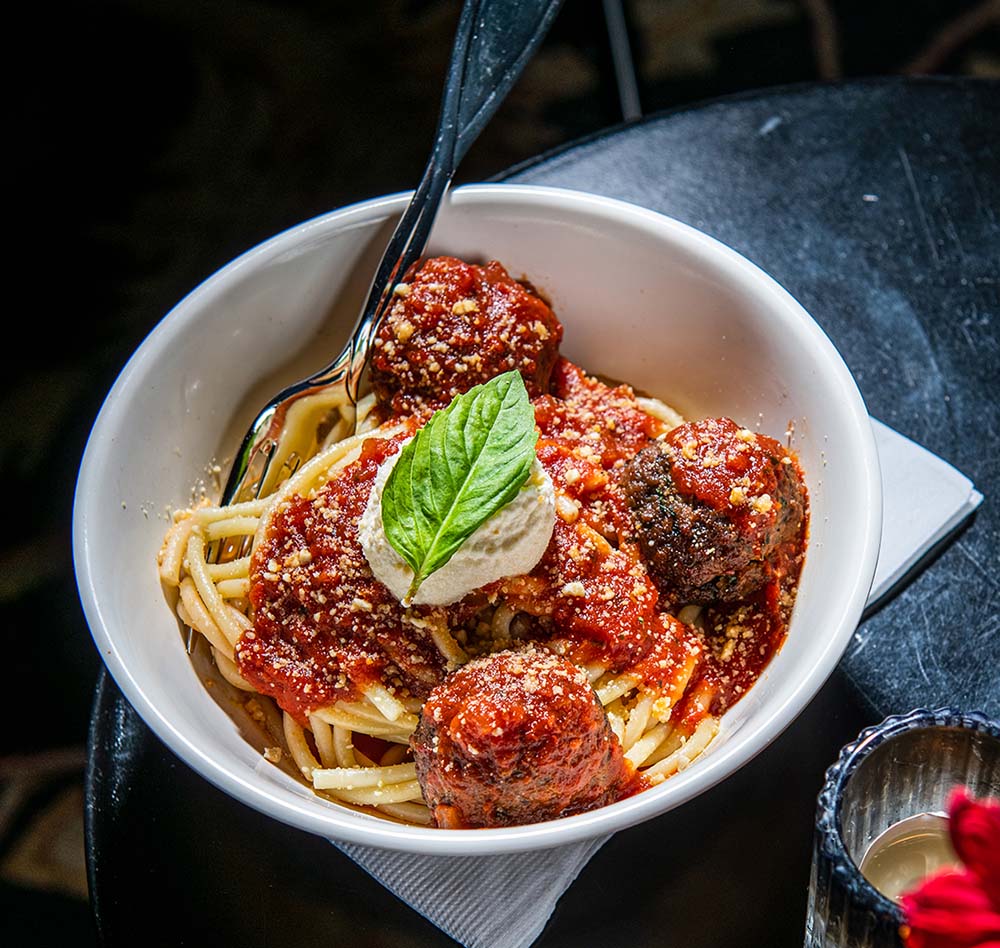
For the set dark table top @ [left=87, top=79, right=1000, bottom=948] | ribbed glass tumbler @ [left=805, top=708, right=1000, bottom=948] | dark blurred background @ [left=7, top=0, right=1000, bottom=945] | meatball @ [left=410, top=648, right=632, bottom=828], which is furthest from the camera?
dark blurred background @ [left=7, top=0, right=1000, bottom=945]

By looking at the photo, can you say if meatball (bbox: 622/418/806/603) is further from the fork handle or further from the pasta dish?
the fork handle

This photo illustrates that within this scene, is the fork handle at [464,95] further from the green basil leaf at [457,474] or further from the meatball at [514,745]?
the meatball at [514,745]

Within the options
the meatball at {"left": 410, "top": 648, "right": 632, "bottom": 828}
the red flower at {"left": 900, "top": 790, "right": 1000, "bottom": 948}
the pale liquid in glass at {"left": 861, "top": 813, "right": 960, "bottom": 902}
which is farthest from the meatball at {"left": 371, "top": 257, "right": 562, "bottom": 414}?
the red flower at {"left": 900, "top": 790, "right": 1000, "bottom": 948}

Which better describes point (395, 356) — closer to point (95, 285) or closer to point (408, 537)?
point (408, 537)

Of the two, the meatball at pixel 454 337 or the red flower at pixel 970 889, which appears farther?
the meatball at pixel 454 337

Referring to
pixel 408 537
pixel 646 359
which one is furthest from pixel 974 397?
pixel 408 537

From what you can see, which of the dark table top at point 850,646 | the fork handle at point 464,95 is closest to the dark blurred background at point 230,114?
the dark table top at point 850,646

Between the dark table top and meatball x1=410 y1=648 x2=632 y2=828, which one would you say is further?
the dark table top
